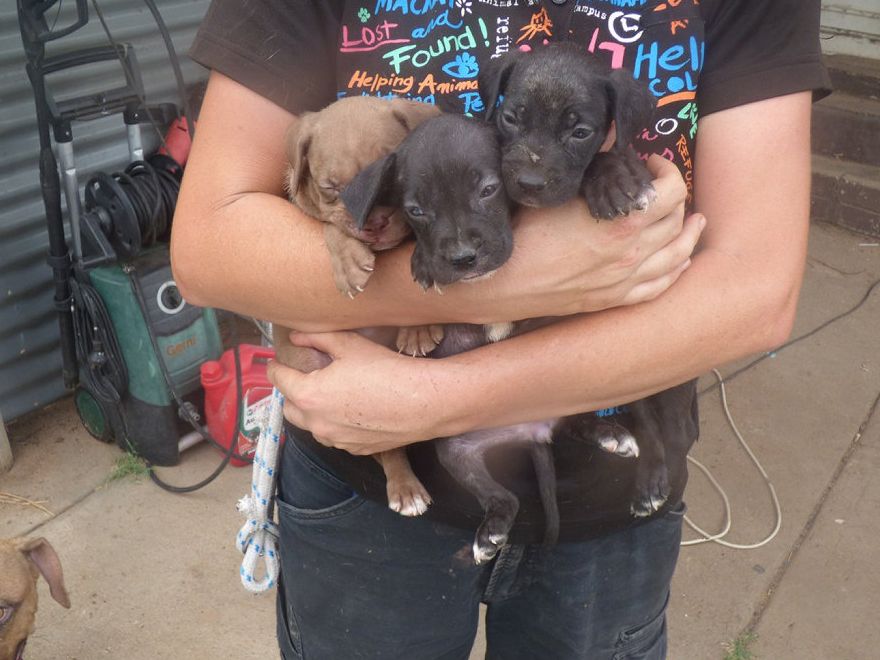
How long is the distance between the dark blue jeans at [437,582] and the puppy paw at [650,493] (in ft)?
0.19

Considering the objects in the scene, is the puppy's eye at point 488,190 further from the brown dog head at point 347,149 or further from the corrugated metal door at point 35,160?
the corrugated metal door at point 35,160

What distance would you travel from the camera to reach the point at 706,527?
3.72 metres

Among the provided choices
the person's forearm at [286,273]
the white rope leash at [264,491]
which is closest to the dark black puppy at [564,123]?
the person's forearm at [286,273]

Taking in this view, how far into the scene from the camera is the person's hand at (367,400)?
1.44 meters

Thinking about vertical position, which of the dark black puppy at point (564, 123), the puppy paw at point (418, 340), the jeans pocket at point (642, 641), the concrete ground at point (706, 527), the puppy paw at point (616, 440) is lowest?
the concrete ground at point (706, 527)

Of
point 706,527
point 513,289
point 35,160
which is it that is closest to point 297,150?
point 513,289

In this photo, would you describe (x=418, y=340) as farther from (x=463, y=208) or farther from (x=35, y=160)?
(x=35, y=160)

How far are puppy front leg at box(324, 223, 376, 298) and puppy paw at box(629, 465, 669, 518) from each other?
0.59 metres

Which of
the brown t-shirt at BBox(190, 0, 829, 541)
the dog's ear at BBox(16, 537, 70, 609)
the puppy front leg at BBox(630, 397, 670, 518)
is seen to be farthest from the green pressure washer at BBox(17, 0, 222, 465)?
the puppy front leg at BBox(630, 397, 670, 518)

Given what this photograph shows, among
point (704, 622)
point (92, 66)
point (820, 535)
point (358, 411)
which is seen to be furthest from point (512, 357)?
point (92, 66)

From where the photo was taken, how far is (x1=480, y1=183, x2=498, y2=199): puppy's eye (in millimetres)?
1637

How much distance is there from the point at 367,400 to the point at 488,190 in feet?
1.51

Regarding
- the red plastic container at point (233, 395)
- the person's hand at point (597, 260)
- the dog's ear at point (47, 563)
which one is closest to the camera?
the person's hand at point (597, 260)

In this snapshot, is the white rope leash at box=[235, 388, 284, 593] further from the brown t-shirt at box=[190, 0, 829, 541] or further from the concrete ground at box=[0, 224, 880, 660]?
the concrete ground at box=[0, 224, 880, 660]
